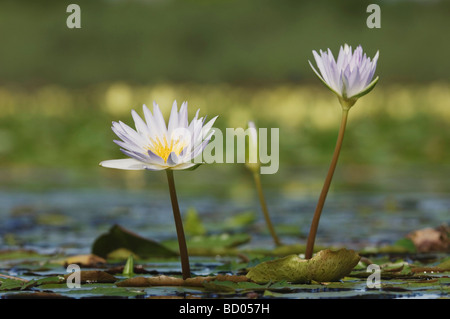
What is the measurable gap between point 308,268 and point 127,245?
1117mm

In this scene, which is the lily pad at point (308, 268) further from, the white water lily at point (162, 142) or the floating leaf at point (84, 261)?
the floating leaf at point (84, 261)

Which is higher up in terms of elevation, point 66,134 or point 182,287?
point 66,134

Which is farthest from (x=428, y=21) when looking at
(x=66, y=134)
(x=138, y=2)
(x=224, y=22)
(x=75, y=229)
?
(x=75, y=229)

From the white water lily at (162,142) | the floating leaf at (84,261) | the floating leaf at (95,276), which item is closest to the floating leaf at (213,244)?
the floating leaf at (84,261)

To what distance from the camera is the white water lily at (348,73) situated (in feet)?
7.07

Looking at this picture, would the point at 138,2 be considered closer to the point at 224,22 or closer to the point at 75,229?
the point at 224,22

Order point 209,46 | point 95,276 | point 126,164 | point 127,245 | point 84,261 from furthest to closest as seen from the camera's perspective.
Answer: point 209,46, point 127,245, point 84,261, point 95,276, point 126,164

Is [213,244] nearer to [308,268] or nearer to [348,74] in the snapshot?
[308,268]

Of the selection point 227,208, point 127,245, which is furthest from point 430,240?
point 227,208

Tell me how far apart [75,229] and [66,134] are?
6293 mm

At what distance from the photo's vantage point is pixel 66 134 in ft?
34.3

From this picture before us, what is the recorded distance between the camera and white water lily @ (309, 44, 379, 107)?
7.07ft

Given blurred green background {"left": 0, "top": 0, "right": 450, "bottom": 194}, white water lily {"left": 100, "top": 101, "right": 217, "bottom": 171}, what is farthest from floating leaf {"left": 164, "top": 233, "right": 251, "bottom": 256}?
blurred green background {"left": 0, "top": 0, "right": 450, "bottom": 194}

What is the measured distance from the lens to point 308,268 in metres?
2.28
